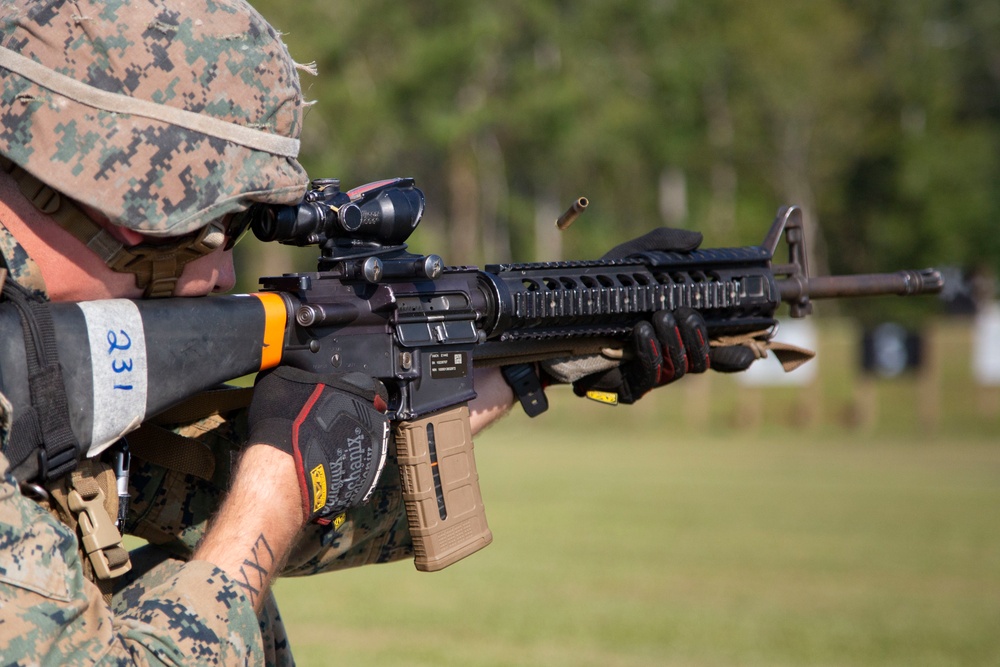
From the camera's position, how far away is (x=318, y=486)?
237cm

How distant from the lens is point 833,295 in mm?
4027

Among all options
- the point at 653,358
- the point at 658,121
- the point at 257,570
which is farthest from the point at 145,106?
the point at 658,121

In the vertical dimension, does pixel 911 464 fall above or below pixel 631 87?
below

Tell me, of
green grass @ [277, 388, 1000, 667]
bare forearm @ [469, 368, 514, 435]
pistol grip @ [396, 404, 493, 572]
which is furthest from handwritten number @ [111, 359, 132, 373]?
green grass @ [277, 388, 1000, 667]

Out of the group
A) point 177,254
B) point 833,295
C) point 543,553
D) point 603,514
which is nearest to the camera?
point 177,254

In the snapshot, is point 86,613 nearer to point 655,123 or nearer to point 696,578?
point 696,578

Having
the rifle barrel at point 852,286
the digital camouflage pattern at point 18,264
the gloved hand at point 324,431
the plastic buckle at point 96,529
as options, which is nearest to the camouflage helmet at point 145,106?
the digital camouflage pattern at point 18,264

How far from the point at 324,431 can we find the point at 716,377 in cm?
2354

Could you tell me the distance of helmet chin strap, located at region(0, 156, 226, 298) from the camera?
2139 millimetres

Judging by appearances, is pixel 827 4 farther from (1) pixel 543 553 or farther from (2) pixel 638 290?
(2) pixel 638 290

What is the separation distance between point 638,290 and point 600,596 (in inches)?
182

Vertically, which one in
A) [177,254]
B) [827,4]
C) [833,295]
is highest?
[827,4]

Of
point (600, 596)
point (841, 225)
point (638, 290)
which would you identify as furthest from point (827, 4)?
point (638, 290)

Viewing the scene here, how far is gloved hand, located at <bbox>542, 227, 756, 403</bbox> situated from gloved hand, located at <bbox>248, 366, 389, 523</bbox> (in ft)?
3.42
